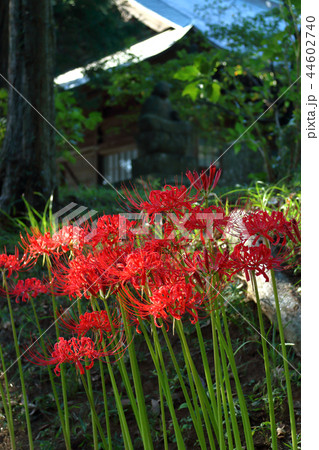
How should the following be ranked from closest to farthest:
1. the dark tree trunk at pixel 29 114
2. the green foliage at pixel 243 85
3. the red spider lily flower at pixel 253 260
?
the red spider lily flower at pixel 253 260, the dark tree trunk at pixel 29 114, the green foliage at pixel 243 85

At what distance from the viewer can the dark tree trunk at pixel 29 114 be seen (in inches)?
153

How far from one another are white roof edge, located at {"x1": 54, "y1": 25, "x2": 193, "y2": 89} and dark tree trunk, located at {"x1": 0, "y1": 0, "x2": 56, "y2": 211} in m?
2.85

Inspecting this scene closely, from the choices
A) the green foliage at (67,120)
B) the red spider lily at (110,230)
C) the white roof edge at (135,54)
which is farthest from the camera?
the white roof edge at (135,54)

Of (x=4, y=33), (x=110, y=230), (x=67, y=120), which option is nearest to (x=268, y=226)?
(x=110, y=230)

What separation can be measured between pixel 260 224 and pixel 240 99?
440cm

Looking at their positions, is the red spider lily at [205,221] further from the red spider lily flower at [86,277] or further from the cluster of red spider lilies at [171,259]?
the red spider lily flower at [86,277]

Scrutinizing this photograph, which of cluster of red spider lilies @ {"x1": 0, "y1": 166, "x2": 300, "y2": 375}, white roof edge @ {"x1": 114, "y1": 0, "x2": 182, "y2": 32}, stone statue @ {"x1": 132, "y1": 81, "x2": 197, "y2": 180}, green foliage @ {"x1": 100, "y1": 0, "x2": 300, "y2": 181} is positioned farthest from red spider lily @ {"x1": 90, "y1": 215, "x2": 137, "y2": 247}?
white roof edge @ {"x1": 114, "y1": 0, "x2": 182, "y2": 32}

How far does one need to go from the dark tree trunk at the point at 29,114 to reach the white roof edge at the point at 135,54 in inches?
112

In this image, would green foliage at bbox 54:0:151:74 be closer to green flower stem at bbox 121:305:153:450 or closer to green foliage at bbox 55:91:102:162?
green foliage at bbox 55:91:102:162

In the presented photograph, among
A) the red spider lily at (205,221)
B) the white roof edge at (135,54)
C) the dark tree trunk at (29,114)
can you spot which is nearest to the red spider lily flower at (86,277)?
the red spider lily at (205,221)

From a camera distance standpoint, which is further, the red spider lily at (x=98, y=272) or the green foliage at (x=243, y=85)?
the green foliage at (x=243, y=85)

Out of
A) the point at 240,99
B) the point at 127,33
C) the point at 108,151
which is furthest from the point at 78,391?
the point at 108,151

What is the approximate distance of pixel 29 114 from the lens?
13.0ft

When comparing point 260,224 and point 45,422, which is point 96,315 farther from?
point 45,422
